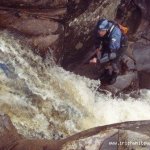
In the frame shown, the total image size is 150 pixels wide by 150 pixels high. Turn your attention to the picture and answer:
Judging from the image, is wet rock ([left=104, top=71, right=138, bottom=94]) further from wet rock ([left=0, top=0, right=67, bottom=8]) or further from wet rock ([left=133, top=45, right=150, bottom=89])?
wet rock ([left=0, top=0, right=67, bottom=8])

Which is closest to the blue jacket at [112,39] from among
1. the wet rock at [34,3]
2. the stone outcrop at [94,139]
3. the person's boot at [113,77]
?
the person's boot at [113,77]

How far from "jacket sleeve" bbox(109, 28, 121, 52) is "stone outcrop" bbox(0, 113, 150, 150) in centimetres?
248

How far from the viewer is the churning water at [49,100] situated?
5.57 meters

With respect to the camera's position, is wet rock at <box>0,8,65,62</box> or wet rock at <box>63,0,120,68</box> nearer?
wet rock at <box>0,8,65,62</box>

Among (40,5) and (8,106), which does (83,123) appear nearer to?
(8,106)

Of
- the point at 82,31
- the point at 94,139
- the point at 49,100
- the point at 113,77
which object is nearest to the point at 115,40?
the point at 113,77

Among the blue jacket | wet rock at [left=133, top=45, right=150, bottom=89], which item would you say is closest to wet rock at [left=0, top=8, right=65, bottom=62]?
the blue jacket

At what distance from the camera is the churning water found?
5.57 m

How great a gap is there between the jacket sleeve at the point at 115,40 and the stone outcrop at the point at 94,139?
248 cm

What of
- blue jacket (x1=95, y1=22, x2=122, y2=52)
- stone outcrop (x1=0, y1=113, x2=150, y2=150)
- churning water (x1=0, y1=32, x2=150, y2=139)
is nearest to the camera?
stone outcrop (x1=0, y1=113, x2=150, y2=150)

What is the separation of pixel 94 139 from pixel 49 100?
177cm

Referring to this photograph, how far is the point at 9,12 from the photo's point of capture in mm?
6688

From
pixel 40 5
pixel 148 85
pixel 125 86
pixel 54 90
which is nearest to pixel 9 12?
pixel 40 5

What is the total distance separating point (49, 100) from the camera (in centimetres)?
616
